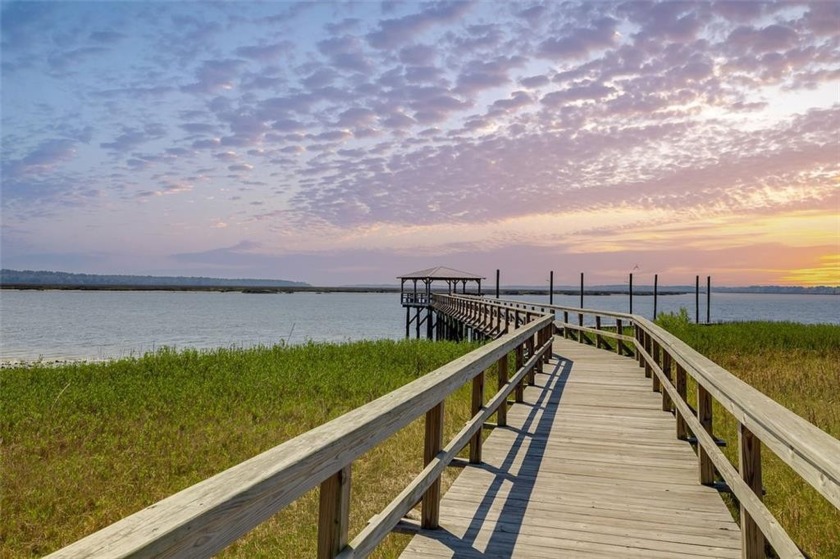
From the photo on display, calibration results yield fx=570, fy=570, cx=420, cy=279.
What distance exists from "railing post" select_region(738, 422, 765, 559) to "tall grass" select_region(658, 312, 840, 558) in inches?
90.5

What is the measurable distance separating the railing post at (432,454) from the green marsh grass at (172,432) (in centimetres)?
103

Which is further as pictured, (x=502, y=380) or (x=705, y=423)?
(x=502, y=380)

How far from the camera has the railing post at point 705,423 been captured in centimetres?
489

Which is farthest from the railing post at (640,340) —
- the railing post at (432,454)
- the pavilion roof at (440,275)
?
the pavilion roof at (440,275)

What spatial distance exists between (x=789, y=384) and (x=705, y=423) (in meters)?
10.6

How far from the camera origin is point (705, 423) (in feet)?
16.2

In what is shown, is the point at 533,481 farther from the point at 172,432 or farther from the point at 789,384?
the point at 789,384

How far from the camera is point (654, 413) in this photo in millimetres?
7840

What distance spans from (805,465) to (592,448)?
13.5ft

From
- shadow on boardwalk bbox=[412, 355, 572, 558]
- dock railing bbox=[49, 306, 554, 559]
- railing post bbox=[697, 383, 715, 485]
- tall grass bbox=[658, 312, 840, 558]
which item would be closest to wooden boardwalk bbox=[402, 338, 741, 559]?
shadow on boardwalk bbox=[412, 355, 572, 558]

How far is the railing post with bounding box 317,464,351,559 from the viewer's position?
228 centimetres

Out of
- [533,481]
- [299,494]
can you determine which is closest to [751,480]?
[533,481]

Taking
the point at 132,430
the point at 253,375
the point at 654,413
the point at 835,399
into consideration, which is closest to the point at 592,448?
the point at 654,413

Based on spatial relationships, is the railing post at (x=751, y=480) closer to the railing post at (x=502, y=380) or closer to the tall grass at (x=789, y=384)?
the tall grass at (x=789, y=384)
